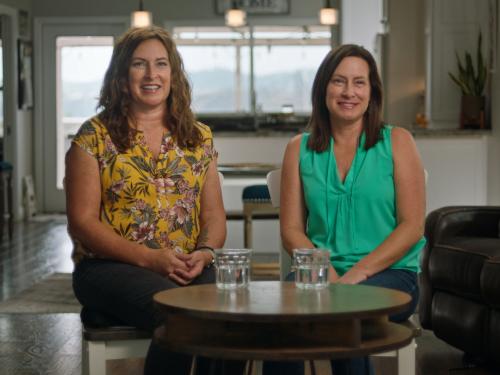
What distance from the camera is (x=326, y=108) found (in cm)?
304

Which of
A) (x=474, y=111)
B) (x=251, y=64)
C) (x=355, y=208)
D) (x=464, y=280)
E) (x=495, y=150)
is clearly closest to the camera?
(x=355, y=208)

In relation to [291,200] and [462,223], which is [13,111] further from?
[291,200]

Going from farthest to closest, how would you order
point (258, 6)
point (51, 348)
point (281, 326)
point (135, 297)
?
point (258, 6), point (51, 348), point (135, 297), point (281, 326)

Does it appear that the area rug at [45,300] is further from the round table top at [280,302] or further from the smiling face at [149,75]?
the round table top at [280,302]

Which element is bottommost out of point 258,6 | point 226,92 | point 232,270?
point 232,270

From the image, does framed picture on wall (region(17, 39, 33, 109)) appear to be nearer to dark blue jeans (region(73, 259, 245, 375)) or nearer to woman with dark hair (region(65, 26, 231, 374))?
woman with dark hair (region(65, 26, 231, 374))

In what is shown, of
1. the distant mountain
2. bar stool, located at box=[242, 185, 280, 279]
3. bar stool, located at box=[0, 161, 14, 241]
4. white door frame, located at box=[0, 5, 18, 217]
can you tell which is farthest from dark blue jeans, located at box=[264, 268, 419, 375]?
the distant mountain

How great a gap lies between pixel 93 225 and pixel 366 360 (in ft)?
2.58

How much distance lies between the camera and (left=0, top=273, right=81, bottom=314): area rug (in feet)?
17.9

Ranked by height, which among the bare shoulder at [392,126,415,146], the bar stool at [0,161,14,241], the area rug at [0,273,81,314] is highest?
the bare shoulder at [392,126,415,146]

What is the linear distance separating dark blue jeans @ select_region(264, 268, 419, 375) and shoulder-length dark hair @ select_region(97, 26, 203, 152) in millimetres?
517

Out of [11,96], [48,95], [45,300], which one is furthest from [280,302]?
[48,95]

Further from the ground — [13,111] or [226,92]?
[226,92]

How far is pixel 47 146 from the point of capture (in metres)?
11.7
